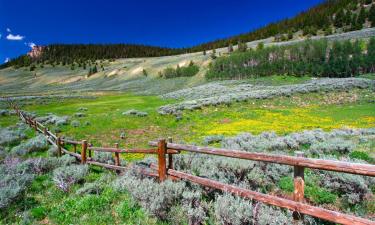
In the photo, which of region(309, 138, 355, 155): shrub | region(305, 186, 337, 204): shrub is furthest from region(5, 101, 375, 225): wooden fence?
region(309, 138, 355, 155): shrub

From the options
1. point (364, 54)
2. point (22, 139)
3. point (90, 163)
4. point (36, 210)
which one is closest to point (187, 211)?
point (36, 210)

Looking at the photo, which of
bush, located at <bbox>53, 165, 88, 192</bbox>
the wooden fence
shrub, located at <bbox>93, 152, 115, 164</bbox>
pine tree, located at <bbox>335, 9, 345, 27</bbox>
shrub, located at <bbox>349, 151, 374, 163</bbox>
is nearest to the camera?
the wooden fence

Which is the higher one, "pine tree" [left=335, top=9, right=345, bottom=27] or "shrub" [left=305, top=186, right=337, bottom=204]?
"pine tree" [left=335, top=9, right=345, bottom=27]

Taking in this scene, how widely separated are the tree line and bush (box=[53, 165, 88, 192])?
75.7 meters

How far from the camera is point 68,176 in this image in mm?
10078

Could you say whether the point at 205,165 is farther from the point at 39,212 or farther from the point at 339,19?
the point at 339,19

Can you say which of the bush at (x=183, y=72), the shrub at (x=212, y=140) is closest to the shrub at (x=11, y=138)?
the shrub at (x=212, y=140)

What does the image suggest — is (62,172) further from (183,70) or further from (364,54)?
(183,70)

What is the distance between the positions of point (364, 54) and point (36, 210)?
275 ft

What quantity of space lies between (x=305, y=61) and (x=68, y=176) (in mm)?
82970

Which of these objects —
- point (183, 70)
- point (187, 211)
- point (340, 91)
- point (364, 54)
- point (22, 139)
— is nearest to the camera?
point (187, 211)

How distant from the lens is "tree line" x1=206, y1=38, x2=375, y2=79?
7206 cm

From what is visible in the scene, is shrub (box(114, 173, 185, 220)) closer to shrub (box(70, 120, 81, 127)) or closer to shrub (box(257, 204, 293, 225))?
shrub (box(257, 204, 293, 225))

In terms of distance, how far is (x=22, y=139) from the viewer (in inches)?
840
